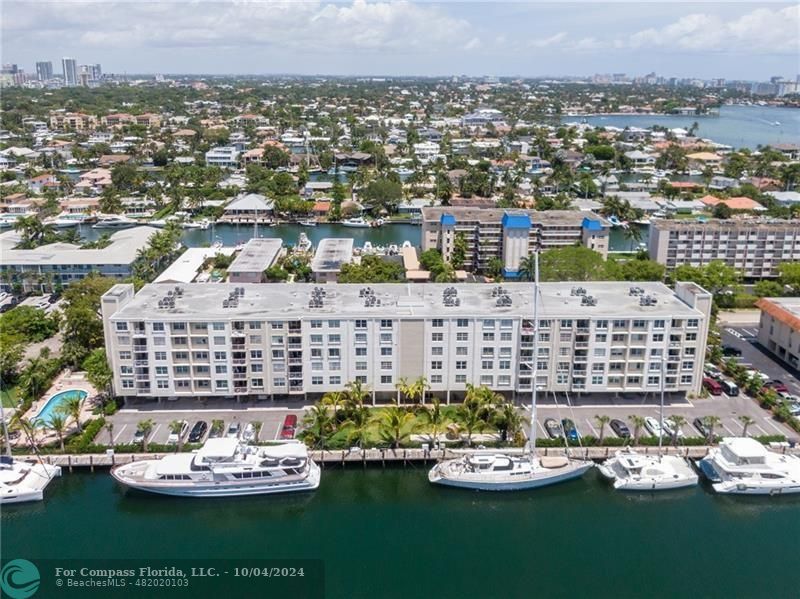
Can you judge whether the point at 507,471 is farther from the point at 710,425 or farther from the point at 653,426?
the point at 710,425

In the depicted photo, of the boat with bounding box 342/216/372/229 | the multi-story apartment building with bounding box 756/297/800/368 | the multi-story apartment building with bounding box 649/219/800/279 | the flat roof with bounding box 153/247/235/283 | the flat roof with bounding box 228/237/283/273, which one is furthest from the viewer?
the boat with bounding box 342/216/372/229

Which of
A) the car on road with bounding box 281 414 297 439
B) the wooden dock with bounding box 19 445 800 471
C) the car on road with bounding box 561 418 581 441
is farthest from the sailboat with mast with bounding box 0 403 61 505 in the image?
the car on road with bounding box 561 418 581 441

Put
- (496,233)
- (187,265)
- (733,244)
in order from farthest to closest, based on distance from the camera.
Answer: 1. (496,233)
2. (187,265)
3. (733,244)

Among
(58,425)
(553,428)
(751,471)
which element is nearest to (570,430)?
(553,428)

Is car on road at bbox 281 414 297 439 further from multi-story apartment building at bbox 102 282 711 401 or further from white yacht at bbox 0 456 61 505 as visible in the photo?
white yacht at bbox 0 456 61 505

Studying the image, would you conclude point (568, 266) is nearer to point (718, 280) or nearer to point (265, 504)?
point (718, 280)

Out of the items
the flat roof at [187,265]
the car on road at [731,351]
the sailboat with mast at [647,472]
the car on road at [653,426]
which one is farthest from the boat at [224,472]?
the car on road at [731,351]
